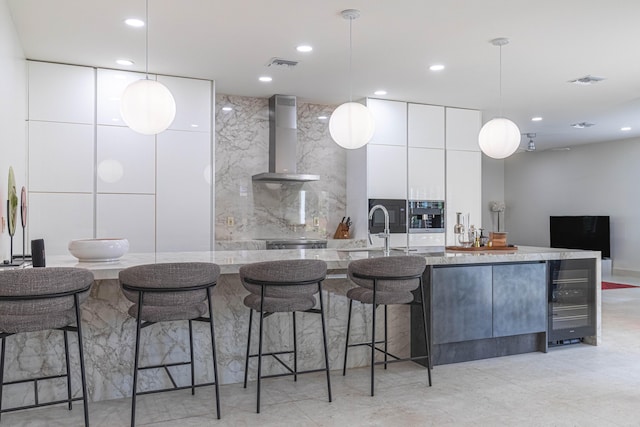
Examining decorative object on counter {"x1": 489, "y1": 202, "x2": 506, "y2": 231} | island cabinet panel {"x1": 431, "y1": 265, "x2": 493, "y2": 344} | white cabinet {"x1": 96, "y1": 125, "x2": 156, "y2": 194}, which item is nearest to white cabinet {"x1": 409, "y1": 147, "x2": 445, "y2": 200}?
island cabinet panel {"x1": 431, "y1": 265, "x2": 493, "y2": 344}

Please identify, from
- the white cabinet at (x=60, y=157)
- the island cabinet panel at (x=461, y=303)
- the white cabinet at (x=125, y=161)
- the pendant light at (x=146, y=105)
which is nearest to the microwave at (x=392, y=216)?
the island cabinet panel at (x=461, y=303)

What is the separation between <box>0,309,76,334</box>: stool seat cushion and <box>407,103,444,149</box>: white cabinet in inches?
193

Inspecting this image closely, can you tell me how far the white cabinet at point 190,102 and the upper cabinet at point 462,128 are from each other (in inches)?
124

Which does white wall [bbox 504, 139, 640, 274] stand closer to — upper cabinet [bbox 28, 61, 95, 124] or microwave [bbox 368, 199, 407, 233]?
microwave [bbox 368, 199, 407, 233]

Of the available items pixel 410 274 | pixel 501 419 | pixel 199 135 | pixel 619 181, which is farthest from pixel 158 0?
pixel 619 181

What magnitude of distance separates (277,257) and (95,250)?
44.8 inches

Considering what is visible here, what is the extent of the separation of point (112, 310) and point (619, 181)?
376 inches

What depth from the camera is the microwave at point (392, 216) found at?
6371mm

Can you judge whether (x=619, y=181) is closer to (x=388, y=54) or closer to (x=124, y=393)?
(x=388, y=54)

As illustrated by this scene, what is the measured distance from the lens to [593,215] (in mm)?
10125

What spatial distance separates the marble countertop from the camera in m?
3.00

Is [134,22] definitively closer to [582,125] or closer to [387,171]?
[387,171]

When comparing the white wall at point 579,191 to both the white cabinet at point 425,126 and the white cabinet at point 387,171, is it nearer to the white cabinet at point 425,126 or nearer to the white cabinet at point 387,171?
the white cabinet at point 425,126

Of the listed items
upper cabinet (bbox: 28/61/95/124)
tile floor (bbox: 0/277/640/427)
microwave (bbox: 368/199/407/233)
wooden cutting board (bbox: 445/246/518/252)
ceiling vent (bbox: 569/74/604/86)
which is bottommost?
tile floor (bbox: 0/277/640/427)
